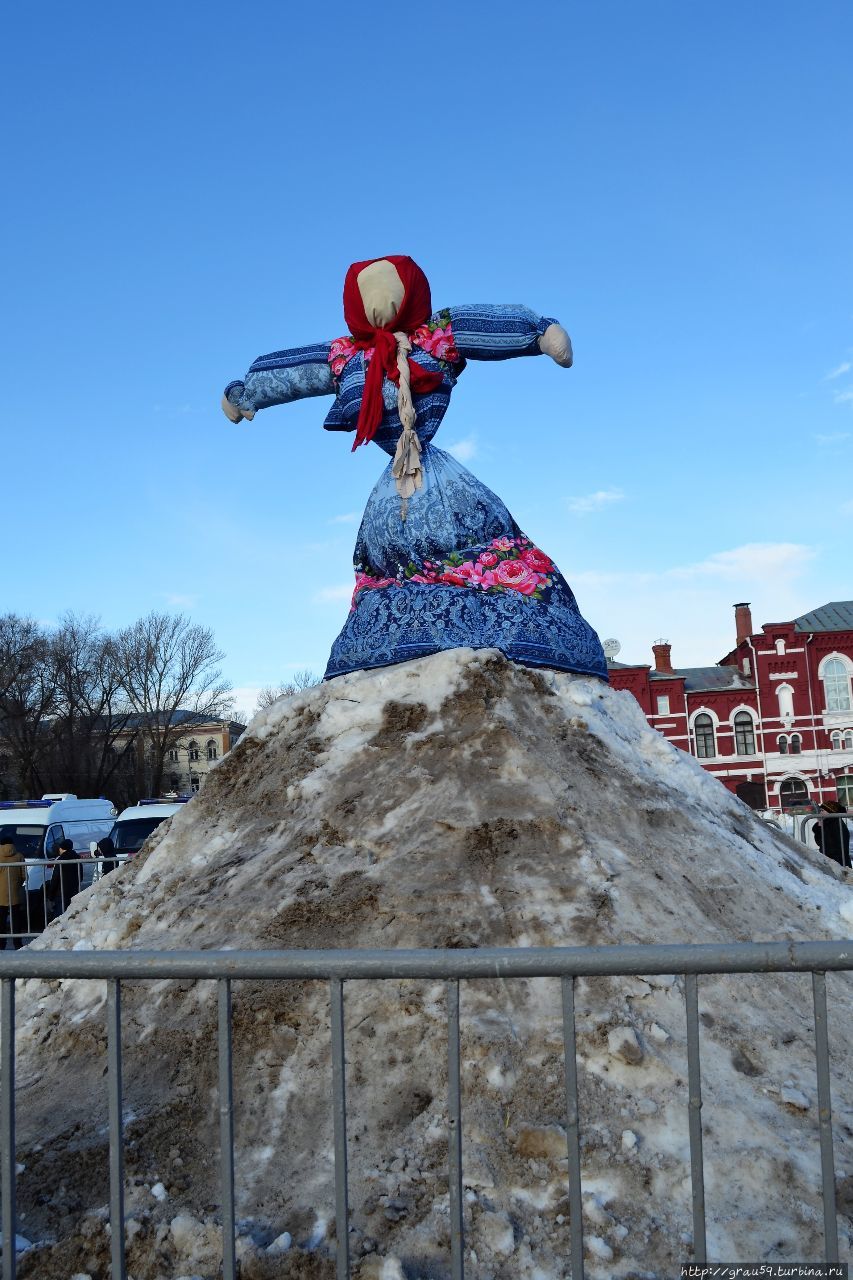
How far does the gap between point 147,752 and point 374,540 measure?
36362 millimetres

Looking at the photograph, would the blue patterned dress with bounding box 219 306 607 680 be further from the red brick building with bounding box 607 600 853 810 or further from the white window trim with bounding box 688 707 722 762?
the white window trim with bounding box 688 707 722 762

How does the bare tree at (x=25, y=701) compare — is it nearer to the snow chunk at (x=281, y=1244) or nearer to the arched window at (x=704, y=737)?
the arched window at (x=704, y=737)

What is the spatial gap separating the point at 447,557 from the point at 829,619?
3560 cm

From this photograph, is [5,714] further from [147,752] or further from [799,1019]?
[799,1019]

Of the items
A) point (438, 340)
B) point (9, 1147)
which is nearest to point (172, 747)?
point (438, 340)

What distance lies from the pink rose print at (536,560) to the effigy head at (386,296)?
4.44 ft

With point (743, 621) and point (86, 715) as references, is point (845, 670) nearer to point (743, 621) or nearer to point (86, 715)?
point (743, 621)

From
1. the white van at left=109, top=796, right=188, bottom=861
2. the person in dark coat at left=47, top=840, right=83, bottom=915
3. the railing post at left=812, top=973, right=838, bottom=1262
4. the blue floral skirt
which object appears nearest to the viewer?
the railing post at left=812, top=973, right=838, bottom=1262

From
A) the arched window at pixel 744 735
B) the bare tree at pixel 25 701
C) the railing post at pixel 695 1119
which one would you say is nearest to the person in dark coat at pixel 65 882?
the railing post at pixel 695 1119

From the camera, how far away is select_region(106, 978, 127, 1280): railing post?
6.86ft

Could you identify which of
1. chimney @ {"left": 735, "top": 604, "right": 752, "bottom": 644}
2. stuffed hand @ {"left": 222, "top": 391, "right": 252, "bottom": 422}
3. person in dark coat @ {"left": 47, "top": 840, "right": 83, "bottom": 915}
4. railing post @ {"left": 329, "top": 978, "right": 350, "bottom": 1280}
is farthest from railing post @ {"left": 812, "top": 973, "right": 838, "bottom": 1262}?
chimney @ {"left": 735, "top": 604, "right": 752, "bottom": 644}

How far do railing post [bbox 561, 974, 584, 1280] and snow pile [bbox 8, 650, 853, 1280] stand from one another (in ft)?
1.73

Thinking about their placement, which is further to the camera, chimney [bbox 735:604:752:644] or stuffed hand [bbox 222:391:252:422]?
chimney [bbox 735:604:752:644]

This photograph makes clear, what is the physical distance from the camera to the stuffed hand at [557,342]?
5.46 m
